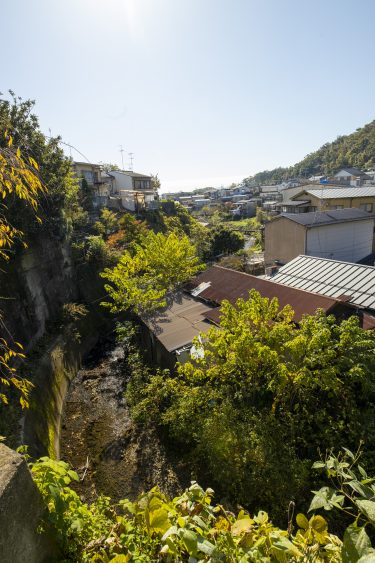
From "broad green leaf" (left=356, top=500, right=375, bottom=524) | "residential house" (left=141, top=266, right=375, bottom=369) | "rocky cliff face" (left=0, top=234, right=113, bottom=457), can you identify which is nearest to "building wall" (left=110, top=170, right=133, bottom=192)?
"rocky cliff face" (left=0, top=234, right=113, bottom=457)

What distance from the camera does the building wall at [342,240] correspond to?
2011cm

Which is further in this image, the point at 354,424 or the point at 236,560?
the point at 354,424

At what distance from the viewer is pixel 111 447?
37.4 feet

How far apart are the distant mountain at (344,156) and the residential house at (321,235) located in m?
86.3

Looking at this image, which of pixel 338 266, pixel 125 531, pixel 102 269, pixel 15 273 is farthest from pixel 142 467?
pixel 102 269

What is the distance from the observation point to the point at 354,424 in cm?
812

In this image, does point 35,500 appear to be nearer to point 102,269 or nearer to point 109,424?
point 109,424

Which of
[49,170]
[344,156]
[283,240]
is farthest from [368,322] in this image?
[344,156]

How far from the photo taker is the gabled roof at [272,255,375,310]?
11773 millimetres

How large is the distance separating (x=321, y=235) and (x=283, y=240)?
268cm

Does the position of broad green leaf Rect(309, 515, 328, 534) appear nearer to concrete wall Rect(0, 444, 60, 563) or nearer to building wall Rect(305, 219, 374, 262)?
concrete wall Rect(0, 444, 60, 563)

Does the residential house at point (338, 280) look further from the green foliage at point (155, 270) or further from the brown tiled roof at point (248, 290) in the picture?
the green foliage at point (155, 270)

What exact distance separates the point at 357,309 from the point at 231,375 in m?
5.66

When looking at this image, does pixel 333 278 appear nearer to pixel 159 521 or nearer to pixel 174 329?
pixel 174 329
